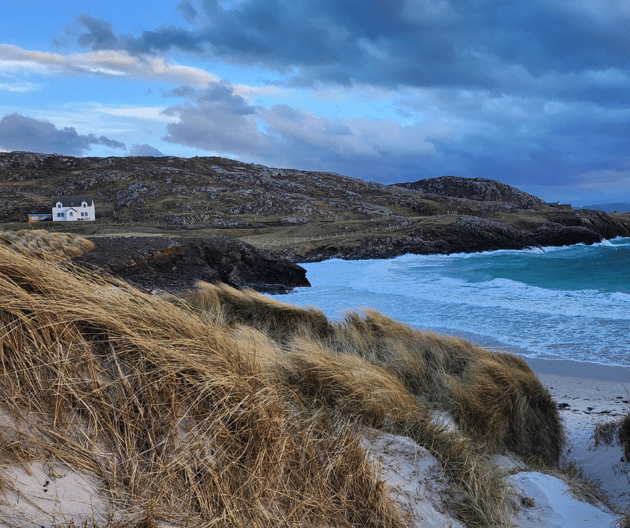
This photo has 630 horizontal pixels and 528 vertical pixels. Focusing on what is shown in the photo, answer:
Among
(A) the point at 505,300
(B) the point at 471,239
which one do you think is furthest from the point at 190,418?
(B) the point at 471,239

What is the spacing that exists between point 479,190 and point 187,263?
115 m

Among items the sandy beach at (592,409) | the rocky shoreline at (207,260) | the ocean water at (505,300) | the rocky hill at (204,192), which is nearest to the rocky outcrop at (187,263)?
the rocky shoreline at (207,260)

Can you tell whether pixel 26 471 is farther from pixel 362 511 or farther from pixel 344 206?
pixel 344 206

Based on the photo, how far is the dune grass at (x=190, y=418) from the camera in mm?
2186

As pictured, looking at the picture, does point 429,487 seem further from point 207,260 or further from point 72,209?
point 72,209

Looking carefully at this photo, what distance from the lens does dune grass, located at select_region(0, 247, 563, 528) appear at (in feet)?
7.17

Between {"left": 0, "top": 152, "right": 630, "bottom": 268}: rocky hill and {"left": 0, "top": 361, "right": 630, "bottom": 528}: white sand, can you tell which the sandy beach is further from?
{"left": 0, "top": 152, "right": 630, "bottom": 268}: rocky hill

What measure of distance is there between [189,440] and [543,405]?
524 cm

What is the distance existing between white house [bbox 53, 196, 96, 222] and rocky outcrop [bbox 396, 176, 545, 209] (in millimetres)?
91961

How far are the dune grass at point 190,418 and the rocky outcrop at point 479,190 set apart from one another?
112 m

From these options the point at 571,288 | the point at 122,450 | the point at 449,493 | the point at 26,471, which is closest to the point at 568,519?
the point at 449,493

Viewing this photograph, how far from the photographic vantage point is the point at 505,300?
17609 mm

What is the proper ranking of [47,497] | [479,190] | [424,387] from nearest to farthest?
1. [47,497]
2. [424,387]
3. [479,190]

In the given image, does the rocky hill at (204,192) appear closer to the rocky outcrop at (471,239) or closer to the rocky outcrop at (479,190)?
the rocky outcrop at (479,190)
